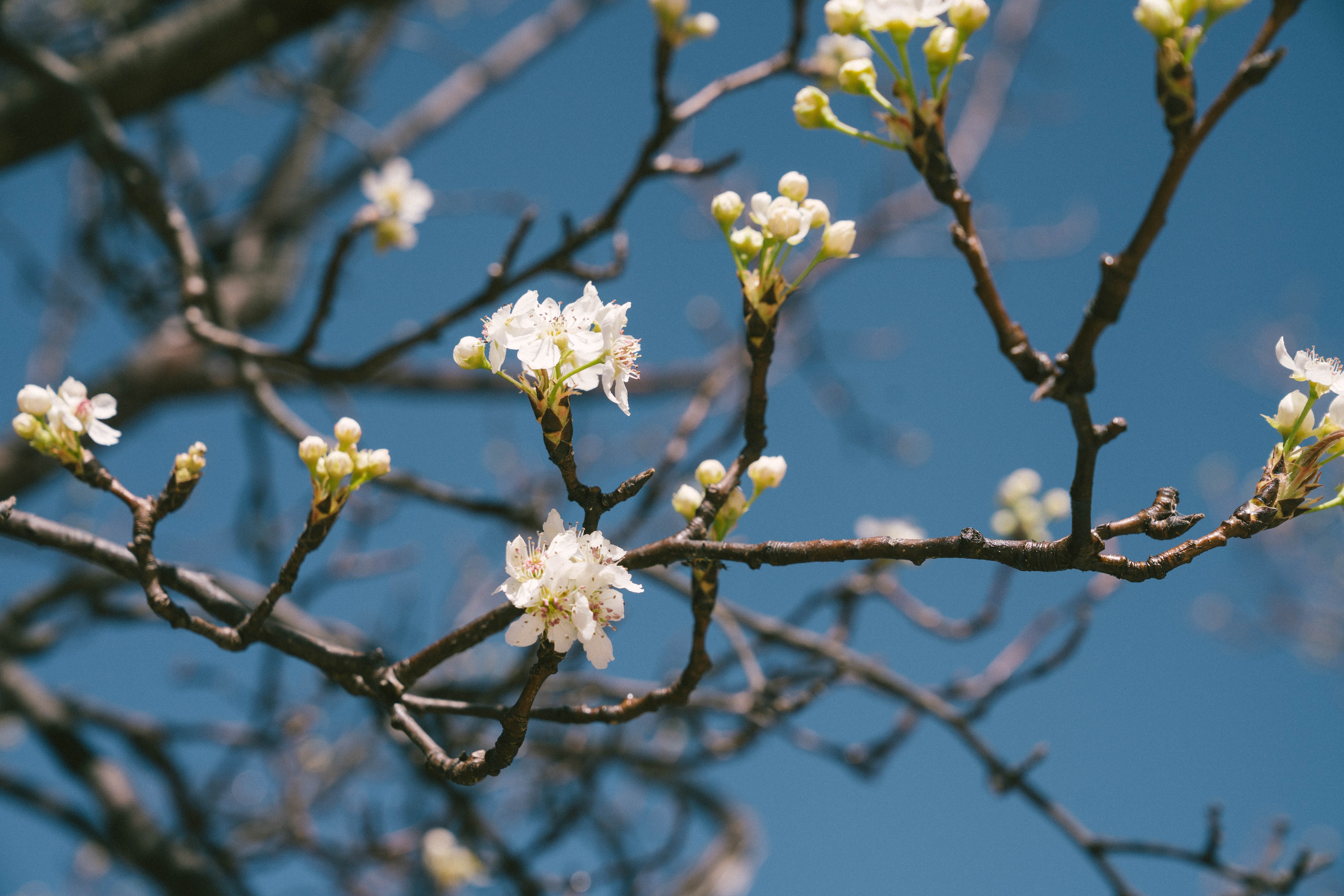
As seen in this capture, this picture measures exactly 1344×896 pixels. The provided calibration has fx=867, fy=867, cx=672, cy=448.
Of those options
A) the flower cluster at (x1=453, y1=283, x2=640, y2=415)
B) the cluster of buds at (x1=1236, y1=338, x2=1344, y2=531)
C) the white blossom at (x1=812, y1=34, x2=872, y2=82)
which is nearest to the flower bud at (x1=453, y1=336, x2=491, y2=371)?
the flower cluster at (x1=453, y1=283, x2=640, y2=415)

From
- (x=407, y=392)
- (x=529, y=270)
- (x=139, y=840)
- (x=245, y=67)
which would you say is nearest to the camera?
(x=529, y=270)

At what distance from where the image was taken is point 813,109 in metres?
1.35

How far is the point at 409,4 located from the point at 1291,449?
5.17 meters

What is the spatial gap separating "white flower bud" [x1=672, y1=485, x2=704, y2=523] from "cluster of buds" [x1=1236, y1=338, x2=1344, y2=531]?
77 cm

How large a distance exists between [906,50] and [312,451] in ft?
3.26

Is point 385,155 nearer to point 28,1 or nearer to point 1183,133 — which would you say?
point 28,1

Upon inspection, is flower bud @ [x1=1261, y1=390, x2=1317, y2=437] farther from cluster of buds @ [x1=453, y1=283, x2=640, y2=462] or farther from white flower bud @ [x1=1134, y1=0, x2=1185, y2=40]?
cluster of buds @ [x1=453, y1=283, x2=640, y2=462]

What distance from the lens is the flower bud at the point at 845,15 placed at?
1.24 metres

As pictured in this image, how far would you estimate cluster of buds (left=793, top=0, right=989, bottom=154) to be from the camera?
114cm

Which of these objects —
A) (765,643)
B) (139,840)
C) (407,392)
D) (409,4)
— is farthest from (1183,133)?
(409,4)

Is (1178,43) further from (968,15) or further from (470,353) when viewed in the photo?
(470,353)

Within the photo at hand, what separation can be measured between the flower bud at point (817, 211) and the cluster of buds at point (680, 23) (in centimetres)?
115

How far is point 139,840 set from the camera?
3.15m

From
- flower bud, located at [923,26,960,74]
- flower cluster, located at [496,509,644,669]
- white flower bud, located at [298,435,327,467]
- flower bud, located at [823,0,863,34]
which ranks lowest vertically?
flower cluster, located at [496,509,644,669]
